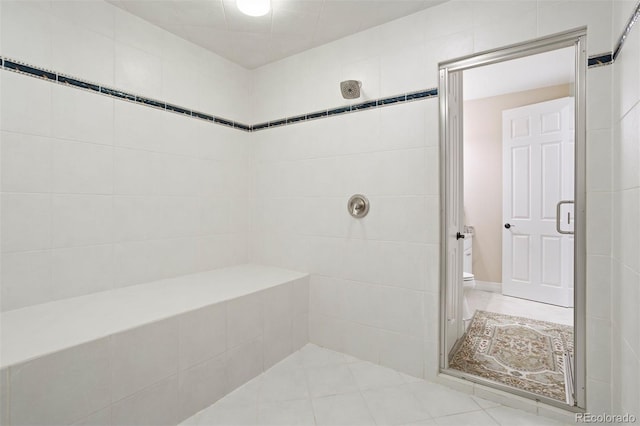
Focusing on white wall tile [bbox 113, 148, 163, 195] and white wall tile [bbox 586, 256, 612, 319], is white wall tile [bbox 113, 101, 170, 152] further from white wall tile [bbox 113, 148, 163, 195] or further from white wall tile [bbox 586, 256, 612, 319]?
white wall tile [bbox 586, 256, 612, 319]

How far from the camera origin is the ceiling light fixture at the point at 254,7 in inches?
73.3

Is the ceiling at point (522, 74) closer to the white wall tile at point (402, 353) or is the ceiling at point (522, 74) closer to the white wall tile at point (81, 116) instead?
the white wall tile at point (402, 353)

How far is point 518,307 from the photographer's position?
3391 mm

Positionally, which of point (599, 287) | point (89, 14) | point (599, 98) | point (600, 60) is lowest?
point (599, 287)

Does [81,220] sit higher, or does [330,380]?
[81,220]

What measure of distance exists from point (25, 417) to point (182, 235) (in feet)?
4.43

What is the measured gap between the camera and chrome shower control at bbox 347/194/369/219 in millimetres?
2201

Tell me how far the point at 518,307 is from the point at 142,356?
3596mm

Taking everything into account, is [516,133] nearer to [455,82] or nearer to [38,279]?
[455,82]

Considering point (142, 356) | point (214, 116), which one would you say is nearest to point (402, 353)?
point (142, 356)

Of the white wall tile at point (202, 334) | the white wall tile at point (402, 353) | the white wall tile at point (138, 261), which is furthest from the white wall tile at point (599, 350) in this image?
the white wall tile at point (138, 261)

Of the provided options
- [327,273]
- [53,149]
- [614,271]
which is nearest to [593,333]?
[614,271]

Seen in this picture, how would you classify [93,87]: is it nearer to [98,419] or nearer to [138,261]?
[138,261]

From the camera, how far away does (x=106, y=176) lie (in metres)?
1.92
